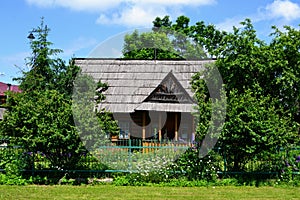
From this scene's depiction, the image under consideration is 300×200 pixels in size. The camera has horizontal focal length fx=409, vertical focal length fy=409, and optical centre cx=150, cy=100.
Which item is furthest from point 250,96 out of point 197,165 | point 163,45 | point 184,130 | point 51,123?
point 163,45

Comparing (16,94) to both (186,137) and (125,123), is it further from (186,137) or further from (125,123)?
(186,137)

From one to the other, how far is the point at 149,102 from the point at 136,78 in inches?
114

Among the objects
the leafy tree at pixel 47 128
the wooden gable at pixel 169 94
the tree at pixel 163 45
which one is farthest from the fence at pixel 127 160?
the tree at pixel 163 45

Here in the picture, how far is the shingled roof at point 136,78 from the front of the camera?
20906 millimetres

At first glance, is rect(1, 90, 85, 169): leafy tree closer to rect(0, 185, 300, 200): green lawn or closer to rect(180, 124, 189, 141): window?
rect(0, 185, 300, 200): green lawn

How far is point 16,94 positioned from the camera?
44.2ft

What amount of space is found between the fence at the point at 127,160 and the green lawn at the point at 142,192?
876 millimetres

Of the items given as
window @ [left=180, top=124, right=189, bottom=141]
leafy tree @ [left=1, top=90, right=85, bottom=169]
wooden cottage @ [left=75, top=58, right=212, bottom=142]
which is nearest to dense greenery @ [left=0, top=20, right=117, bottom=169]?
leafy tree @ [left=1, top=90, right=85, bottom=169]

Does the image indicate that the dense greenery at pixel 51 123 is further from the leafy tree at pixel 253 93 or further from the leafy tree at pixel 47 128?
the leafy tree at pixel 253 93

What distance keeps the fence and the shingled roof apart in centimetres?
754

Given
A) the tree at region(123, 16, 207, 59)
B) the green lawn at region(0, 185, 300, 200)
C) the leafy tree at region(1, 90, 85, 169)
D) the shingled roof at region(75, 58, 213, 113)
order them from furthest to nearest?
the tree at region(123, 16, 207, 59)
the shingled roof at region(75, 58, 213, 113)
the leafy tree at region(1, 90, 85, 169)
the green lawn at region(0, 185, 300, 200)

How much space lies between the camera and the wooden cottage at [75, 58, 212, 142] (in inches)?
824

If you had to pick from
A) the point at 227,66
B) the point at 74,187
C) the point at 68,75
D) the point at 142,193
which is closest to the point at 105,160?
the point at 74,187

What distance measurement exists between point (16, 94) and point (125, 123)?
365 inches
